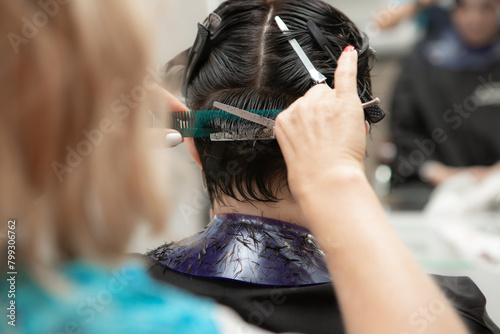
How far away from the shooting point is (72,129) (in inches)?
16.9

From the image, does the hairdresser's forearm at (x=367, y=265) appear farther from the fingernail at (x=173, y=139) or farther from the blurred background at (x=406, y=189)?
the fingernail at (x=173, y=139)

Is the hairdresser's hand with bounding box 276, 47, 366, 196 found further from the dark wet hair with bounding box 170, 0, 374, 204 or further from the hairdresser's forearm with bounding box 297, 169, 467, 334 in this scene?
the dark wet hair with bounding box 170, 0, 374, 204

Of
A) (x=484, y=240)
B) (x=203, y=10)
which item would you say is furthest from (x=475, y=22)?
(x=203, y=10)

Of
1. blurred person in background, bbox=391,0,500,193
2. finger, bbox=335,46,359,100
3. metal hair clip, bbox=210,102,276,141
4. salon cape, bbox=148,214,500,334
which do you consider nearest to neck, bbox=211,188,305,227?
salon cape, bbox=148,214,500,334

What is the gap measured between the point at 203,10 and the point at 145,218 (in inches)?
24.1

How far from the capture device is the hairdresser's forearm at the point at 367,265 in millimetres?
461

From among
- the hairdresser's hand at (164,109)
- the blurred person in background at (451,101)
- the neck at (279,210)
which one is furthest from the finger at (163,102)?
the blurred person in background at (451,101)

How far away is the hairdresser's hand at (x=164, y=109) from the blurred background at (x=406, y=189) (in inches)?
1.1

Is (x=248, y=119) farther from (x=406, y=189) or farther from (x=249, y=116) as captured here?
(x=406, y=189)

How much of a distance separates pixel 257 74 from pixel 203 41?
0.13 meters

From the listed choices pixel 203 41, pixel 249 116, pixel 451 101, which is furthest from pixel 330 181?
pixel 451 101

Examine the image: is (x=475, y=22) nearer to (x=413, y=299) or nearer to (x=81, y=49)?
(x=413, y=299)

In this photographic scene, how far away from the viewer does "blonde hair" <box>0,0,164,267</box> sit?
41cm

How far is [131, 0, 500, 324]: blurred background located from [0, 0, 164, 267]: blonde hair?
69 mm
